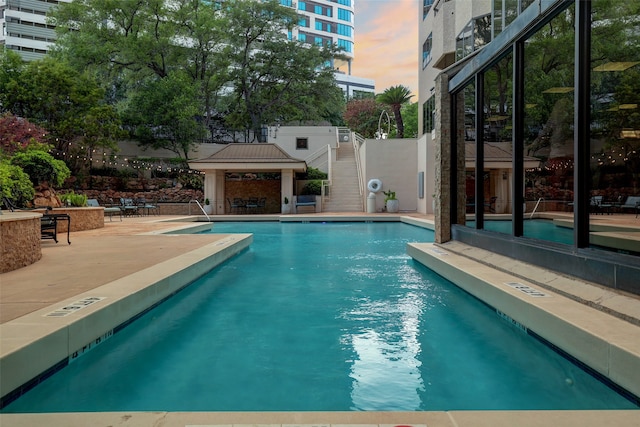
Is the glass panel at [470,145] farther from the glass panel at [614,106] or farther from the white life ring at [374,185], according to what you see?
the white life ring at [374,185]

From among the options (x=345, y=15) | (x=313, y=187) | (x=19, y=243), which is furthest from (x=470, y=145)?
(x=345, y=15)

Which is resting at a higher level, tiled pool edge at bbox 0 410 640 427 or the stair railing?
the stair railing

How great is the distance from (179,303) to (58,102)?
23545 mm

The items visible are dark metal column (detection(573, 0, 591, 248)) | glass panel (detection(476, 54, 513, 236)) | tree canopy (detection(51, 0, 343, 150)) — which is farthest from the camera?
tree canopy (detection(51, 0, 343, 150))

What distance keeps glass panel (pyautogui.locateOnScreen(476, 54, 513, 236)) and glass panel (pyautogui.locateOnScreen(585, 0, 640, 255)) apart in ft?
5.56

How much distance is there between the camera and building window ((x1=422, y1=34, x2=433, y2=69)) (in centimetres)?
2056

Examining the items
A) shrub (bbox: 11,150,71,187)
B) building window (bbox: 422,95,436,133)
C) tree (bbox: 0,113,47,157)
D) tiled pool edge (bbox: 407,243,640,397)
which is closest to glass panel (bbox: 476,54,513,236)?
tiled pool edge (bbox: 407,243,640,397)

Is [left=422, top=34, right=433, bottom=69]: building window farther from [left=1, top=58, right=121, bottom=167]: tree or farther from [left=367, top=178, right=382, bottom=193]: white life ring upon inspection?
[left=1, top=58, right=121, bottom=167]: tree

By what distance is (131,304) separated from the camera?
13.5 ft

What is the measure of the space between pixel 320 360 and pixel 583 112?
348cm

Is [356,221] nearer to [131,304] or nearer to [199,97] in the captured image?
[131,304]

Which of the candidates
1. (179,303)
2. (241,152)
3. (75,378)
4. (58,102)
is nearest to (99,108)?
(58,102)

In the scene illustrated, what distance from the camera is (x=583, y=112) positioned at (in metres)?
4.36

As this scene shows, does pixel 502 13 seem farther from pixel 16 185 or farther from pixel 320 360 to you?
pixel 16 185
